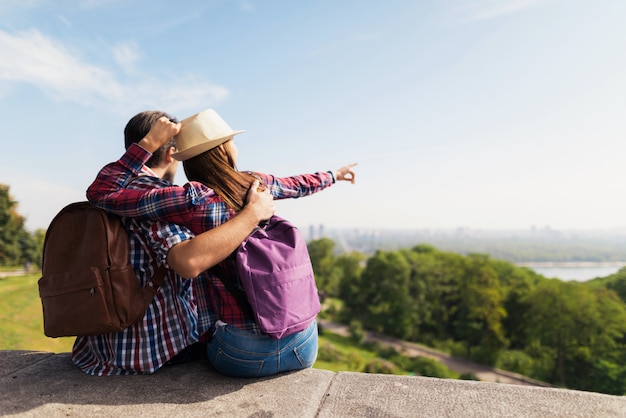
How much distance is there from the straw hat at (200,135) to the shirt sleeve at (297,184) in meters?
0.60

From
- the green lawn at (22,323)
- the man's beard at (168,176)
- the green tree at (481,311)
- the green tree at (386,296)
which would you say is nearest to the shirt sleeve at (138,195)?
the man's beard at (168,176)

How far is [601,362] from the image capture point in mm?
31828

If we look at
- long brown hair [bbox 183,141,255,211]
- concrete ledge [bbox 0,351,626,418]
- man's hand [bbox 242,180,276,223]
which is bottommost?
concrete ledge [bbox 0,351,626,418]

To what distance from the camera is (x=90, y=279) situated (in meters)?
2.42

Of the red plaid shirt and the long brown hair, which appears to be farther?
the long brown hair

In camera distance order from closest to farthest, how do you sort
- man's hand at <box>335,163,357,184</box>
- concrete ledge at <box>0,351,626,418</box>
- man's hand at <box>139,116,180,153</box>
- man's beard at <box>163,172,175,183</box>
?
concrete ledge at <box>0,351,626,418</box> → man's hand at <box>139,116,180,153</box> → man's beard at <box>163,172,175,183</box> → man's hand at <box>335,163,357,184</box>

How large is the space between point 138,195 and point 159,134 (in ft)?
1.48

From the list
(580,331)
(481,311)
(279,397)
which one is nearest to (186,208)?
(279,397)

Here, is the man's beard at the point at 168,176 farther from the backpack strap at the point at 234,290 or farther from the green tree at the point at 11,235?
the green tree at the point at 11,235

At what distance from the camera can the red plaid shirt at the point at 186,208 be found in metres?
2.33

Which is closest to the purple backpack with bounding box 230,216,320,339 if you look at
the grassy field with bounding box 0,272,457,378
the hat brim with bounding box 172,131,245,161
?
the hat brim with bounding box 172,131,245,161

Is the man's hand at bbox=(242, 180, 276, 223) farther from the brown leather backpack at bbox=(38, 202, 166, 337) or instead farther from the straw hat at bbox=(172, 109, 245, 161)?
the brown leather backpack at bbox=(38, 202, 166, 337)

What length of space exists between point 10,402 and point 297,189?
229 centimetres

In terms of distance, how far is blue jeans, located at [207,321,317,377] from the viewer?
2527mm
